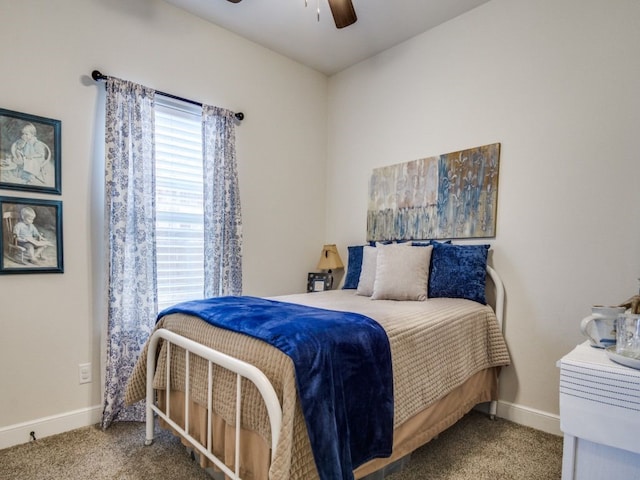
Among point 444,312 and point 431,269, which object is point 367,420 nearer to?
point 444,312

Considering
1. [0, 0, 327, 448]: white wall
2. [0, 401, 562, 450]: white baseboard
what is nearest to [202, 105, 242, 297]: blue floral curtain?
[0, 0, 327, 448]: white wall

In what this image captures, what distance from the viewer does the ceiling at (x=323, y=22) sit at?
95.8 inches

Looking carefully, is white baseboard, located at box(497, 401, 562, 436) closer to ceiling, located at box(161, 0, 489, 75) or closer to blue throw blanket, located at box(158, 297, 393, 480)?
blue throw blanket, located at box(158, 297, 393, 480)

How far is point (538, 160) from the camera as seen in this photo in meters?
2.18

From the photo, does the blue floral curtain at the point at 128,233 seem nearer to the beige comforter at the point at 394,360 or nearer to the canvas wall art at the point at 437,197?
the beige comforter at the point at 394,360

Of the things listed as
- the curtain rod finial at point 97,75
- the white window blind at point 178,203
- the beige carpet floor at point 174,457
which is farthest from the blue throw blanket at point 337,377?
the curtain rod finial at point 97,75

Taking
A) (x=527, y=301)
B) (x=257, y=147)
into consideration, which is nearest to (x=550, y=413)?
(x=527, y=301)

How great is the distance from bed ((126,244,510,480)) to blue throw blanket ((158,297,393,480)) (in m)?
0.04

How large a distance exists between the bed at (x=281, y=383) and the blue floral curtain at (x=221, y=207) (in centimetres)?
75

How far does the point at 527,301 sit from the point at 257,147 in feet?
7.67

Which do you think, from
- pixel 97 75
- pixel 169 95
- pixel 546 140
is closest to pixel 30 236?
pixel 97 75

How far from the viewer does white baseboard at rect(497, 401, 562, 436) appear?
2088 millimetres

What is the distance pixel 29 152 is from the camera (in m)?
1.93

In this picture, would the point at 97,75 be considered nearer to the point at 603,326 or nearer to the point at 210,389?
the point at 210,389
